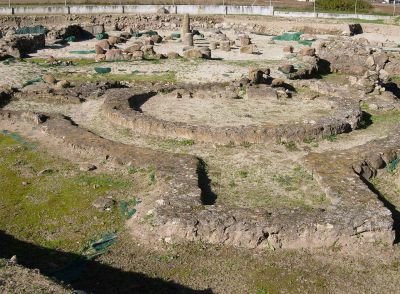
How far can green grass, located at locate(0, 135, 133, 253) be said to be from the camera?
12.9 meters

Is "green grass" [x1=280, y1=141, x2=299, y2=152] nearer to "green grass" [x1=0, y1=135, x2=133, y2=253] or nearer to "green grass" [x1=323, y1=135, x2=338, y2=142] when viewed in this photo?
"green grass" [x1=323, y1=135, x2=338, y2=142]

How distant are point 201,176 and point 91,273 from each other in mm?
5531

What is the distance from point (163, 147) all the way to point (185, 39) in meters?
24.6

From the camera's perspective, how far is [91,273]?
443 inches

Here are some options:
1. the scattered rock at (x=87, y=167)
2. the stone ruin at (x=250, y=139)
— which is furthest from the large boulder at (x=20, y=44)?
the scattered rock at (x=87, y=167)

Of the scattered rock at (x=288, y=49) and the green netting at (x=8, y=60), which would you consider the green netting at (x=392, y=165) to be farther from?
the green netting at (x=8, y=60)

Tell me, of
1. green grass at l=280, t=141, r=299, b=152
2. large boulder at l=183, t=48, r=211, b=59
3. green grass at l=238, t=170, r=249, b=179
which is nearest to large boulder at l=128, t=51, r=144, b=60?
large boulder at l=183, t=48, r=211, b=59

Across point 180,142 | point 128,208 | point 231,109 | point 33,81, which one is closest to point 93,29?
point 33,81

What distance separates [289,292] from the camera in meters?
10.8

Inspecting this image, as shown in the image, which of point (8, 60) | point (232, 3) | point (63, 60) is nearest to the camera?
point (8, 60)

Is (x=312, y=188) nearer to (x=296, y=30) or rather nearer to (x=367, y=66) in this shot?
(x=367, y=66)

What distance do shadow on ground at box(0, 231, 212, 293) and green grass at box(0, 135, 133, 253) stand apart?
1.13ft

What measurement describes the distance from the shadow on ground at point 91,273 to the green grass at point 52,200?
1.13 feet

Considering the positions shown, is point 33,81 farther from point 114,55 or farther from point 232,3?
point 232,3
